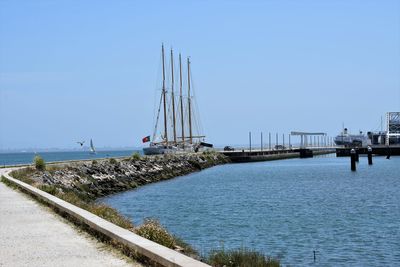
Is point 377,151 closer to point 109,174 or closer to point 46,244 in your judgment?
point 109,174

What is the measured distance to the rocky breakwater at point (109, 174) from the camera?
144ft

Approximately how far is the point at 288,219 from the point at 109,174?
1144 inches

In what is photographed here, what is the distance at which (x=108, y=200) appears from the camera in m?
43.8

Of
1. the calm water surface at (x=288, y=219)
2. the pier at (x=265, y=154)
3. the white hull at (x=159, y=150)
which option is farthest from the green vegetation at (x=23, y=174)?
the pier at (x=265, y=154)

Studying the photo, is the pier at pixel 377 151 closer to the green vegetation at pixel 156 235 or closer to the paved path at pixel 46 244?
the paved path at pixel 46 244

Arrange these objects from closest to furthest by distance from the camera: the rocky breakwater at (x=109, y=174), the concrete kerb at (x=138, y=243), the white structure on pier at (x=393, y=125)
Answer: the concrete kerb at (x=138, y=243), the rocky breakwater at (x=109, y=174), the white structure on pier at (x=393, y=125)

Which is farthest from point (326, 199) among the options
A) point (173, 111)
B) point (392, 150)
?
point (392, 150)

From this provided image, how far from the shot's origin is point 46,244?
13703mm

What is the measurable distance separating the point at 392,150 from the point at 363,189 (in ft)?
339

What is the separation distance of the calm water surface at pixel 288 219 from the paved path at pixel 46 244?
15.5 feet

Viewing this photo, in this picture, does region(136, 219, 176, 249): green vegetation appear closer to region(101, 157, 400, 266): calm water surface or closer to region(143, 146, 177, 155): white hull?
region(101, 157, 400, 266): calm water surface

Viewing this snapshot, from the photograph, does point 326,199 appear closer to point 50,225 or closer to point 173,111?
point 50,225

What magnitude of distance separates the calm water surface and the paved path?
473 centimetres

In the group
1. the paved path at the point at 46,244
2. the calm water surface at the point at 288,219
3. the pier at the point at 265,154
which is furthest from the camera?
the pier at the point at 265,154
